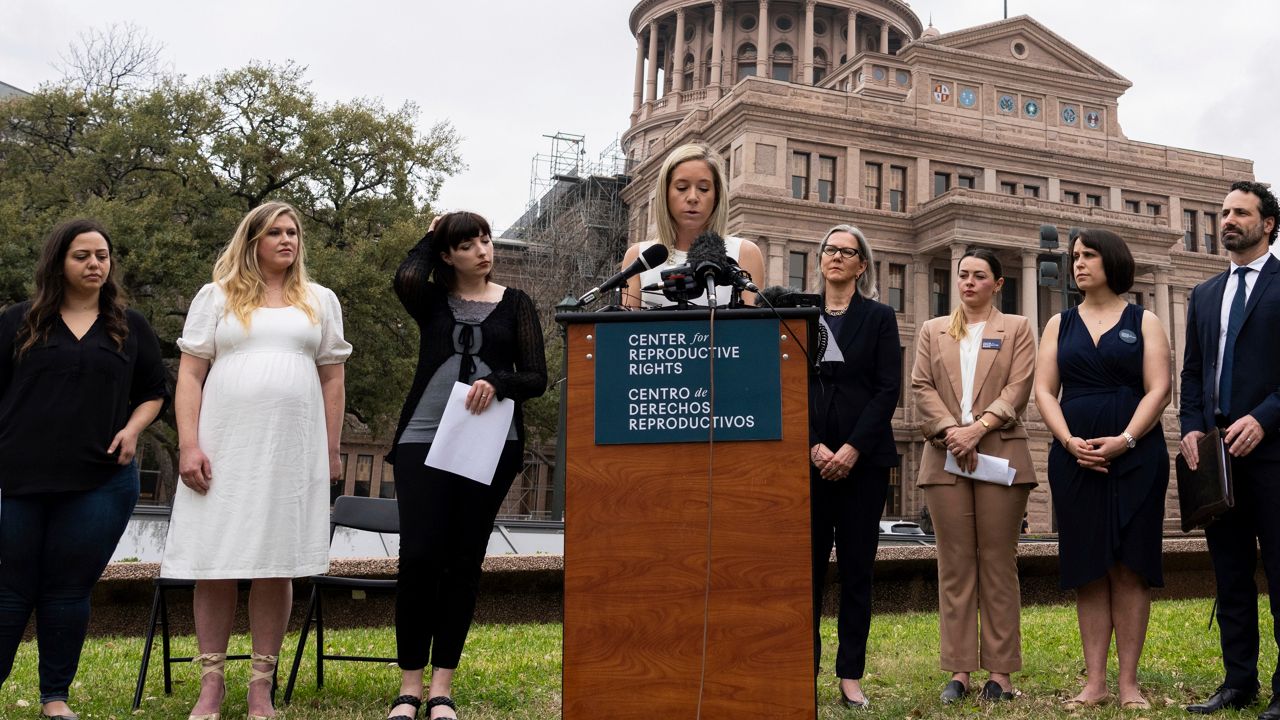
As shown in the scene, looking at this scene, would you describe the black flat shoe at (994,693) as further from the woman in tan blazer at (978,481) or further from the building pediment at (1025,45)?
the building pediment at (1025,45)

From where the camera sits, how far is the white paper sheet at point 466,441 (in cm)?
479

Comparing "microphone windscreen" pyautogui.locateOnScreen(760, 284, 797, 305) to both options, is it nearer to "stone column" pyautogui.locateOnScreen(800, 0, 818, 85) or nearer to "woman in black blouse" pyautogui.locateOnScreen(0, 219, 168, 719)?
"woman in black blouse" pyautogui.locateOnScreen(0, 219, 168, 719)

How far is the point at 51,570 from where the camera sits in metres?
5.11

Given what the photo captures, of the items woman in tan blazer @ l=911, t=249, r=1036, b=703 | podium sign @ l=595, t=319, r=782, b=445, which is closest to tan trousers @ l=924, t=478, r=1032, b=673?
woman in tan blazer @ l=911, t=249, r=1036, b=703

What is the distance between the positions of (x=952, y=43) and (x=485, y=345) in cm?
5689

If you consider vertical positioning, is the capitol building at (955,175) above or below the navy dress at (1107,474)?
above

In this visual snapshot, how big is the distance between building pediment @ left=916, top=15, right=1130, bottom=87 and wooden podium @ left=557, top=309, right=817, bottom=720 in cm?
5673

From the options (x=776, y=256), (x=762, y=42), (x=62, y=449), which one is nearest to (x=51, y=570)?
(x=62, y=449)

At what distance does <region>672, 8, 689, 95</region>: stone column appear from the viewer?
81.5 m

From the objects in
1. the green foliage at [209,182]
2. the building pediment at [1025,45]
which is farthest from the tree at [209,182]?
the building pediment at [1025,45]

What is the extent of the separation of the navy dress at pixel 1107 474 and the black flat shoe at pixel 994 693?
62cm

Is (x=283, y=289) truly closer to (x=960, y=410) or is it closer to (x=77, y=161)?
(x=960, y=410)

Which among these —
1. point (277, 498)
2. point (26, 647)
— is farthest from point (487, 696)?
point (26, 647)

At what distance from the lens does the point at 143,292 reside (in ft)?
95.9
